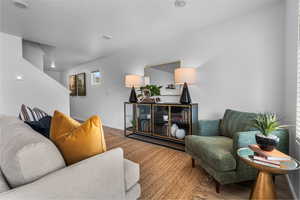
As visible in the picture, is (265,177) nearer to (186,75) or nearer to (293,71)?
(293,71)

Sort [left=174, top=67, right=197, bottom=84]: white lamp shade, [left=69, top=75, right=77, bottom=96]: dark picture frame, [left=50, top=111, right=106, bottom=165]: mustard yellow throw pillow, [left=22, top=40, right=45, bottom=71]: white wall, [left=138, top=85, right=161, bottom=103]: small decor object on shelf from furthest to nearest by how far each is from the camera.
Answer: [left=69, top=75, right=77, bottom=96]: dark picture frame
[left=22, top=40, right=45, bottom=71]: white wall
[left=138, top=85, right=161, bottom=103]: small decor object on shelf
[left=174, top=67, right=197, bottom=84]: white lamp shade
[left=50, top=111, right=106, bottom=165]: mustard yellow throw pillow

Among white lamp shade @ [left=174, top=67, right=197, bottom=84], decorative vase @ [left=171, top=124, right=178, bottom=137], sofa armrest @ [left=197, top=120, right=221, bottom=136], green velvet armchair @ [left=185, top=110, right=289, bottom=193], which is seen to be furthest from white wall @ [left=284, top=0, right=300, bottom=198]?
decorative vase @ [left=171, top=124, right=178, bottom=137]

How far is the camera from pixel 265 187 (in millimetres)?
1081

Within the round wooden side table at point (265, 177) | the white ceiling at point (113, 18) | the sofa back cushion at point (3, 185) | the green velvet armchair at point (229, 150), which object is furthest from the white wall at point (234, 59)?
the sofa back cushion at point (3, 185)

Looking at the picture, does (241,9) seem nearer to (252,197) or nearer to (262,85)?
(262,85)

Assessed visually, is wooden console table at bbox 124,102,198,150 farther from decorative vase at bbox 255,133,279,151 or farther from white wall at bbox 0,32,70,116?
white wall at bbox 0,32,70,116

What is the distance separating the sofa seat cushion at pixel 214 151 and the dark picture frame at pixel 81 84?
4408 mm

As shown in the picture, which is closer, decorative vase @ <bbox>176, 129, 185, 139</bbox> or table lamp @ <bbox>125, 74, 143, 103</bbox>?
decorative vase @ <bbox>176, 129, 185, 139</bbox>

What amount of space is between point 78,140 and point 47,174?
212 mm

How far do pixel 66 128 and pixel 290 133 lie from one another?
2.26m

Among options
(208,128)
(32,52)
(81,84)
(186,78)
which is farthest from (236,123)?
(81,84)

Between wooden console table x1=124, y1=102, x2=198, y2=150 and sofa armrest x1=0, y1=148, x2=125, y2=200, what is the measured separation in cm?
170

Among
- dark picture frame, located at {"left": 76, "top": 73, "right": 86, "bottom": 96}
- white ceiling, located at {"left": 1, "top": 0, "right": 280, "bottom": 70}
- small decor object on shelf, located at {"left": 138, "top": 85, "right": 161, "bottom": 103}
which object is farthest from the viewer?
dark picture frame, located at {"left": 76, "top": 73, "right": 86, "bottom": 96}

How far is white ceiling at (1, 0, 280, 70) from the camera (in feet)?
5.90
